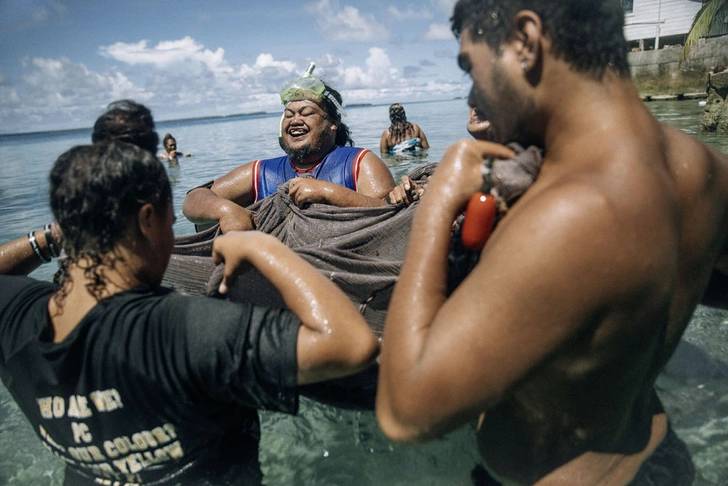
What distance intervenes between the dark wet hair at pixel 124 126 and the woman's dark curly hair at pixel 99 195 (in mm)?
429

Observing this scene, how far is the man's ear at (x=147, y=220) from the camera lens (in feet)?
5.01

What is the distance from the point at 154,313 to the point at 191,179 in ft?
45.7


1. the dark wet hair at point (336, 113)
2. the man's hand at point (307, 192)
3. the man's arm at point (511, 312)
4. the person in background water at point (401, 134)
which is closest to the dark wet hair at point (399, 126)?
the person in background water at point (401, 134)

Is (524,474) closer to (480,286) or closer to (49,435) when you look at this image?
(480,286)

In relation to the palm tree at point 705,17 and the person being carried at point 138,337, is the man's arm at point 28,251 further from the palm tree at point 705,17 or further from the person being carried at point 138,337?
the palm tree at point 705,17

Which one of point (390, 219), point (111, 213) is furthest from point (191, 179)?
point (111, 213)

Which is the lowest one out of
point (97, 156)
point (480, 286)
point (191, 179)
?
point (191, 179)

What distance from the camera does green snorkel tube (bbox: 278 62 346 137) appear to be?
438 cm

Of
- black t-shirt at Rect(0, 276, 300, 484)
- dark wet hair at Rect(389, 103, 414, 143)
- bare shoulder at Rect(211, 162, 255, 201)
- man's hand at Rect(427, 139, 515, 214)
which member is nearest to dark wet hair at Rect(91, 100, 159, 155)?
black t-shirt at Rect(0, 276, 300, 484)

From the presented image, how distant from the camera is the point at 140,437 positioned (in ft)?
5.16

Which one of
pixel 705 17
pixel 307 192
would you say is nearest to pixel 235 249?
pixel 307 192

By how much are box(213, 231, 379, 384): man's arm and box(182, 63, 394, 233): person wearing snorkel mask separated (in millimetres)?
2175

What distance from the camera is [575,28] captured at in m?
1.28

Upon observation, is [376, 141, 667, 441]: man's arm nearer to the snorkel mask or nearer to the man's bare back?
the man's bare back
